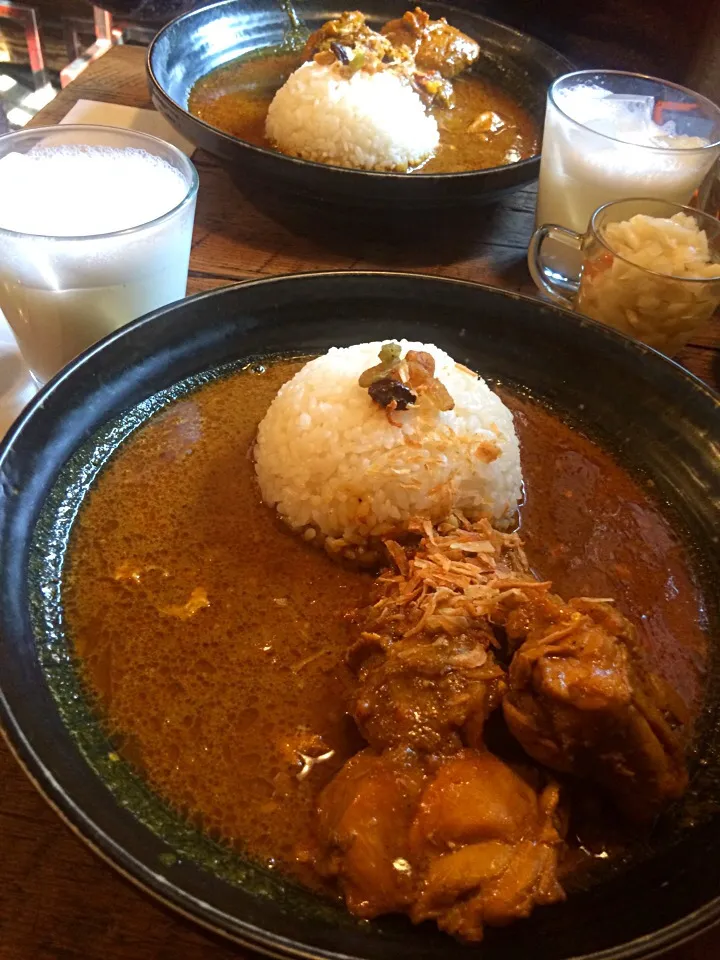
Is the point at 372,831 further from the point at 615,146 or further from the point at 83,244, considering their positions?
the point at 615,146

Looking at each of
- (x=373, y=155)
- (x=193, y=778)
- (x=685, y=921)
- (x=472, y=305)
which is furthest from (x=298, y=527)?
(x=373, y=155)

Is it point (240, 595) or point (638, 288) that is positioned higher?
point (638, 288)

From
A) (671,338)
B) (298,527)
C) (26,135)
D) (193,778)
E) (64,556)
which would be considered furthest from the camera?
(671,338)

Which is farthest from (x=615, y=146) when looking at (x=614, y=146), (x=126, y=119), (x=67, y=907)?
(x=67, y=907)

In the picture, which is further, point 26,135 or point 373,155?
point 373,155

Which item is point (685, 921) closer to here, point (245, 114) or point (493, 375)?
point (493, 375)

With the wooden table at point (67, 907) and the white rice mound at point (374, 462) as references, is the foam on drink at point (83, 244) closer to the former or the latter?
the white rice mound at point (374, 462)
